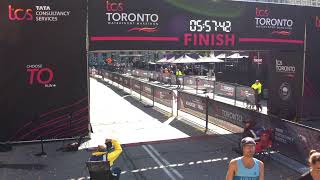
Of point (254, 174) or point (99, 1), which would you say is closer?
point (254, 174)

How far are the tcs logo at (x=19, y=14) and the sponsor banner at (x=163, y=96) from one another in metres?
9.29

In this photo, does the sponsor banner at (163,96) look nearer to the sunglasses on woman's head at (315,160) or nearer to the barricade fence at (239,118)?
the barricade fence at (239,118)

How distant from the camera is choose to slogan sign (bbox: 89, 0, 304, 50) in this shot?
14.5 meters

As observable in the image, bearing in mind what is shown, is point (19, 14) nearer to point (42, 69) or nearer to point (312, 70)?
point (42, 69)

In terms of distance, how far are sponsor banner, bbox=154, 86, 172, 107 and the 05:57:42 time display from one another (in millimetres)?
5878

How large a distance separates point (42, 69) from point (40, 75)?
0.74 ft

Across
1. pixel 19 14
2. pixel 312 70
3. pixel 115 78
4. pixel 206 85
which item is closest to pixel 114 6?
pixel 19 14

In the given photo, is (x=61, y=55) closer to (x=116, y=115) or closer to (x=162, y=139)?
(x=162, y=139)

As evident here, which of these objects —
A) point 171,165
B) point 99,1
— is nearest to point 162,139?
point 171,165

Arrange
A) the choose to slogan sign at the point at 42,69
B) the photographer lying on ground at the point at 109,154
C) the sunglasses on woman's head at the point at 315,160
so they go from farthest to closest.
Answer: the choose to slogan sign at the point at 42,69
the photographer lying on ground at the point at 109,154
the sunglasses on woman's head at the point at 315,160

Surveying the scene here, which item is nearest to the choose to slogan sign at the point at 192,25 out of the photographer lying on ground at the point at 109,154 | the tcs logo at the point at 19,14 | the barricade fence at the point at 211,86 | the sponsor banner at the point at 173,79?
the tcs logo at the point at 19,14

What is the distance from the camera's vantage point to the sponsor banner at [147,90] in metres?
24.9

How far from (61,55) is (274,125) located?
764cm

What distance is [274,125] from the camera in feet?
39.2
